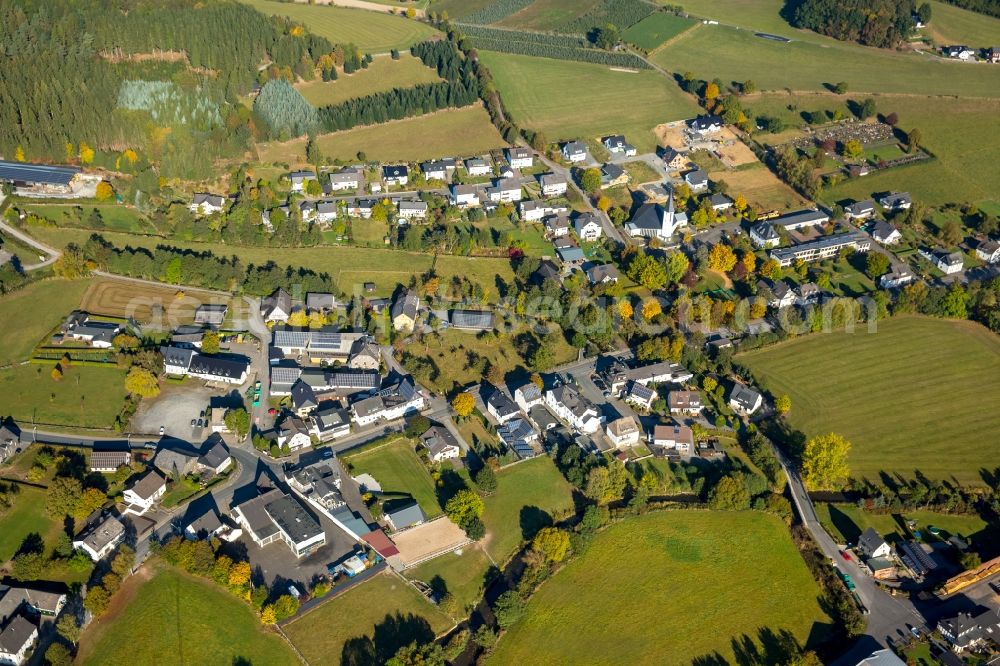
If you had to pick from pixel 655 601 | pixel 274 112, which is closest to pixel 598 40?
pixel 274 112

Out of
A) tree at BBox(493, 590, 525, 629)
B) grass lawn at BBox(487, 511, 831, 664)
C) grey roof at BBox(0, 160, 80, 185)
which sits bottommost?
grass lawn at BBox(487, 511, 831, 664)

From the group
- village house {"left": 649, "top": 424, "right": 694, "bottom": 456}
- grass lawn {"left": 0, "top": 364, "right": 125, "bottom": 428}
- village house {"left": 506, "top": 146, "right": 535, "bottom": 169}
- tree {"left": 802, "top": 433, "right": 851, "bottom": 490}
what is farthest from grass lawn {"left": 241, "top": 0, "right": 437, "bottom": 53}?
tree {"left": 802, "top": 433, "right": 851, "bottom": 490}

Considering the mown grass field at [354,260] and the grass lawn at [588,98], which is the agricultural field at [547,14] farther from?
the mown grass field at [354,260]

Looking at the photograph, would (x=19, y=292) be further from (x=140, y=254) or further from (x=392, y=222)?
(x=392, y=222)

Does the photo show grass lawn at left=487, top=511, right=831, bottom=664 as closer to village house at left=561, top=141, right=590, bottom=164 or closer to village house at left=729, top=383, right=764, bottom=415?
village house at left=729, top=383, right=764, bottom=415

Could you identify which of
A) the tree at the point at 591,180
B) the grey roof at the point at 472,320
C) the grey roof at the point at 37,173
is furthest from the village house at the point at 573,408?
the grey roof at the point at 37,173

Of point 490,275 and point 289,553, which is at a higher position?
point 490,275
